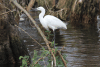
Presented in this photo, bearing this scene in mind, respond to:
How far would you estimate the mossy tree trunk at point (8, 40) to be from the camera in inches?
349

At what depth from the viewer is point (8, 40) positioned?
29.3ft

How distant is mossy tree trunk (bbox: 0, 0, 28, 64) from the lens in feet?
29.1

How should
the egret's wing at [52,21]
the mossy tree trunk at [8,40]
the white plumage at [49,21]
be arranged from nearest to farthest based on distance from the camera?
the white plumage at [49,21], the egret's wing at [52,21], the mossy tree trunk at [8,40]

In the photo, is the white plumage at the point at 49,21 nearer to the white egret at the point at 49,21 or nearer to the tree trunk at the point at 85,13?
the white egret at the point at 49,21

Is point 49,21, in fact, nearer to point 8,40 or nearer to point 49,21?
point 49,21

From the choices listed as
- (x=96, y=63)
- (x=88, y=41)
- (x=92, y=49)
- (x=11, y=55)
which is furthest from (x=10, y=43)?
(x=88, y=41)

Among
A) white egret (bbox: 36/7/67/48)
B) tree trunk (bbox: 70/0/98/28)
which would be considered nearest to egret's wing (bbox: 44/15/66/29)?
white egret (bbox: 36/7/67/48)

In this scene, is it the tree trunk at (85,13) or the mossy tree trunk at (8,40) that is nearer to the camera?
the mossy tree trunk at (8,40)

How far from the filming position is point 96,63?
28.8 ft

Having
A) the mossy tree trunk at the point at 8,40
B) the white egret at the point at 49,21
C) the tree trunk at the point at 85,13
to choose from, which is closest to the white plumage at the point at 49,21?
the white egret at the point at 49,21

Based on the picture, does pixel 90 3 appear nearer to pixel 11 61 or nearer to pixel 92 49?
pixel 92 49

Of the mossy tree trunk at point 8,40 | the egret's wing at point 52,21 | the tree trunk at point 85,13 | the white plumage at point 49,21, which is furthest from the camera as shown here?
the tree trunk at point 85,13

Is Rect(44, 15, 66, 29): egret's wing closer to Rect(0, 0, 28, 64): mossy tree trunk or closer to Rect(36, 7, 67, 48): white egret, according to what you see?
Rect(36, 7, 67, 48): white egret

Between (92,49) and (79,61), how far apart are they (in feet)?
7.30
